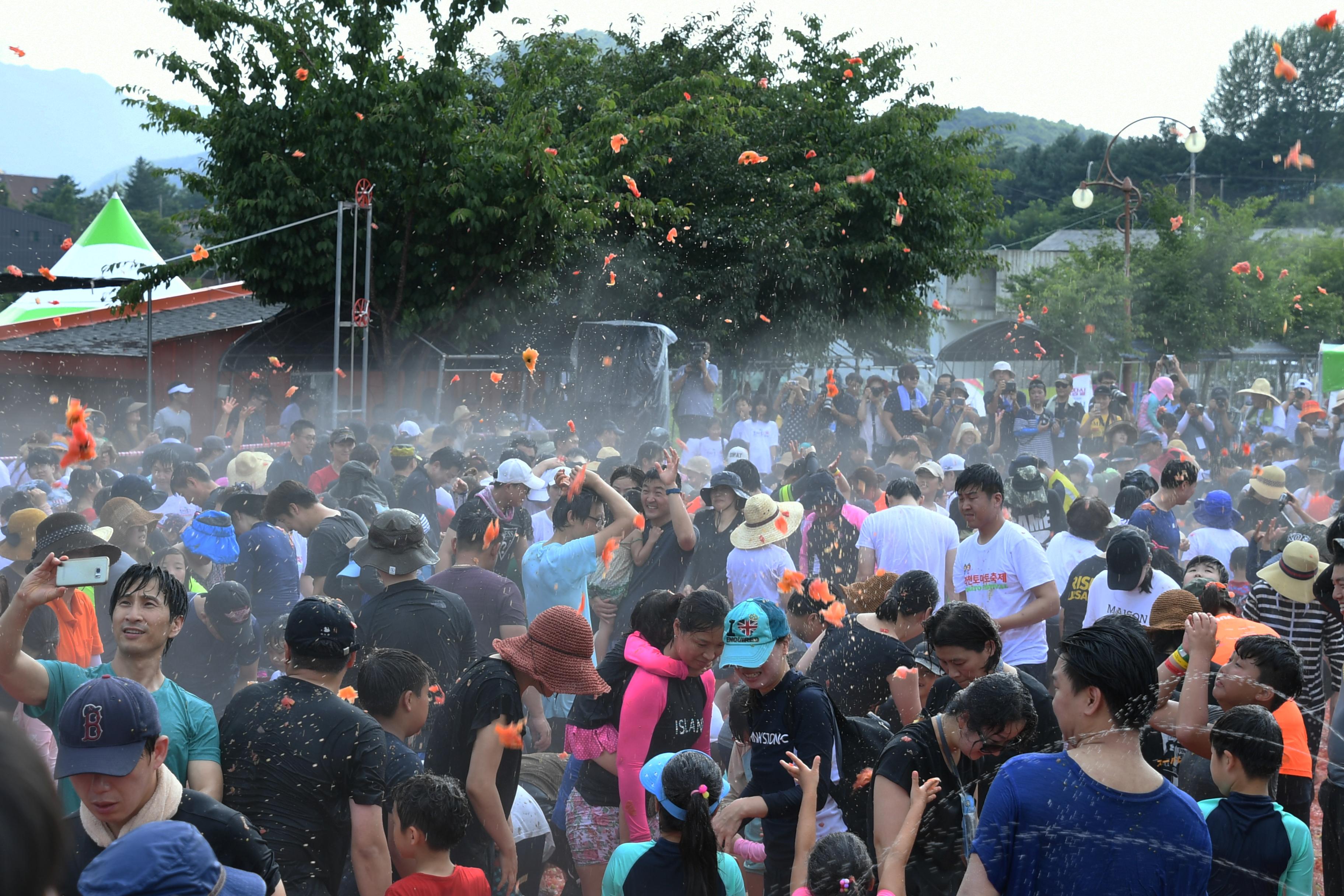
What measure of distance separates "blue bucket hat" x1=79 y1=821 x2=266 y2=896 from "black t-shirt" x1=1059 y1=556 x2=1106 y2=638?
514cm

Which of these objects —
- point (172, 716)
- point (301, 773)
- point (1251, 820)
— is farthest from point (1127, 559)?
point (172, 716)

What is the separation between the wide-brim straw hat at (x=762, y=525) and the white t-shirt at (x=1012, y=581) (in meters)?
1.16

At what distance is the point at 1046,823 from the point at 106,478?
8.45m

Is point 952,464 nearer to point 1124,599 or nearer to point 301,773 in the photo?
point 1124,599

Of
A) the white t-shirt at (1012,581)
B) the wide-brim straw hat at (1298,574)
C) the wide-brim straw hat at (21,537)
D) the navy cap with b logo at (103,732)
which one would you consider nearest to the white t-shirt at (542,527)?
the wide-brim straw hat at (21,537)

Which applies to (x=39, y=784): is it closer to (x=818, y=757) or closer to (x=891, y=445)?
(x=818, y=757)

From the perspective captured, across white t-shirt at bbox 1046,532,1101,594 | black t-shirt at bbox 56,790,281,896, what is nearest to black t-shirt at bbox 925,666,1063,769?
black t-shirt at bbox 56,790,281,896

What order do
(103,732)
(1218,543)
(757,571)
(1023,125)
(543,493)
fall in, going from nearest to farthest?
(103,732) → (757,571) → (1218,543) → (543,493) → (1023,125)

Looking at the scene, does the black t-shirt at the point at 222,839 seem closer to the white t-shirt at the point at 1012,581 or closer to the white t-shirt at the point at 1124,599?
the white t-shirt at the point at 1012,581

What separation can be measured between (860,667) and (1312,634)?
7.75 ft

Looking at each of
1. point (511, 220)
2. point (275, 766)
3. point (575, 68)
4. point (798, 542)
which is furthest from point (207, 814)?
point (575, 68)

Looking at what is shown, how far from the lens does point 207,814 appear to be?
115 inches

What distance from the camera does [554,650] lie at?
163 inches

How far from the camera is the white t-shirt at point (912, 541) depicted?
7.02m
